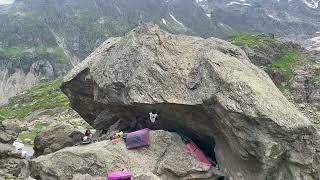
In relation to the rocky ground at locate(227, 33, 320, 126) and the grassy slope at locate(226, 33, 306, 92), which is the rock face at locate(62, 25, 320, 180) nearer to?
the rocky ground at locate(227, 33, 320, 126)

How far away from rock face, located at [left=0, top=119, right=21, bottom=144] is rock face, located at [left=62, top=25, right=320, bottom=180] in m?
11.8

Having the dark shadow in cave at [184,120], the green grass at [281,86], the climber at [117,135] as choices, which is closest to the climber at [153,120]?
the dark shadow in cave at [184,120]

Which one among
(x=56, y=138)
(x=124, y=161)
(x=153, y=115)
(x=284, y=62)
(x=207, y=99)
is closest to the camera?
(x=124, y=161)

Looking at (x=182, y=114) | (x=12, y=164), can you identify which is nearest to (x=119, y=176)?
(x=182, y=114)

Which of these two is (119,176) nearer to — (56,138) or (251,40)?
(56,138)

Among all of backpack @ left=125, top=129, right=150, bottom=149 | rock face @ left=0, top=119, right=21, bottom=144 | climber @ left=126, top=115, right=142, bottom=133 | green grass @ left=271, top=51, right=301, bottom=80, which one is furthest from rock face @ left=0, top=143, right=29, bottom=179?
green grass @ left=271, top=51, right=301, bottom=80

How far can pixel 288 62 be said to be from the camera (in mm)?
128125

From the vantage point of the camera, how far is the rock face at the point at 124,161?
101ft

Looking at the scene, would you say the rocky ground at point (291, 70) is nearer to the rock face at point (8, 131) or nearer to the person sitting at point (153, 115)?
the rock face at point (8, 131)

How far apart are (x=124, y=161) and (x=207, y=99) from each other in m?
6.69

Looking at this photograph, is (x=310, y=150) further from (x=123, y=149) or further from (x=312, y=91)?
(x=312, y=91)

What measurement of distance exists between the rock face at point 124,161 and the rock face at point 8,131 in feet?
56.1

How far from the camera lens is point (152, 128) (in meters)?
36.2

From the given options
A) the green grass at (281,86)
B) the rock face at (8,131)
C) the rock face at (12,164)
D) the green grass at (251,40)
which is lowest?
the green grass at (251,40)
